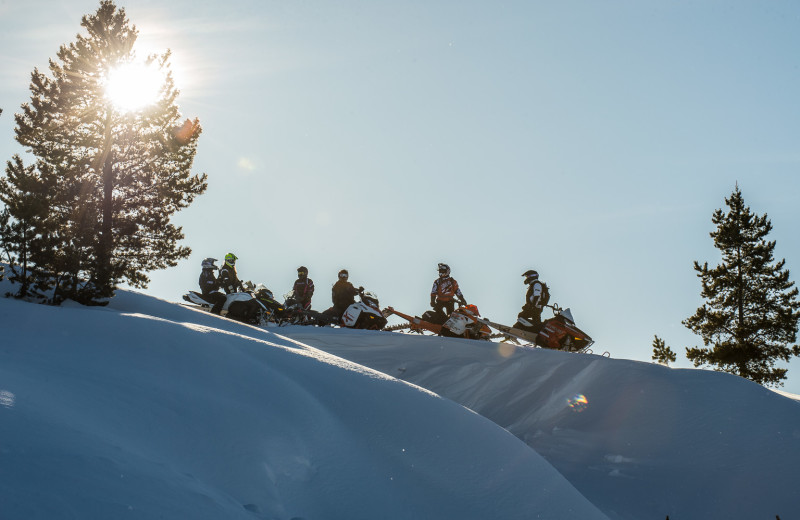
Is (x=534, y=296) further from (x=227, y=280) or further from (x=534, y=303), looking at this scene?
(x=227, y=280)

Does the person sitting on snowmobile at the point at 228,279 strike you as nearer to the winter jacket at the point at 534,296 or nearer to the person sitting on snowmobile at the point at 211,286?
the person sitting on snowmobile at the point at 211,286

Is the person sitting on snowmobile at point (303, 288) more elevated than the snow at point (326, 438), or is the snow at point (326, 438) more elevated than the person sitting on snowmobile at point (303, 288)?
the person sitting on snowmobile at point (303, 288)

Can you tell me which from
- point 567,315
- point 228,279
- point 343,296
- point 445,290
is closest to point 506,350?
point 567,315

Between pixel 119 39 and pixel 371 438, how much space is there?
74.6ft

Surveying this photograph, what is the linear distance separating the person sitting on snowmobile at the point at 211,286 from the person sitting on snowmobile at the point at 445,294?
17.1 feet

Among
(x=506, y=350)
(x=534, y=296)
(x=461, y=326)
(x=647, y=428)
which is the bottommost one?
(x=647, y=428)

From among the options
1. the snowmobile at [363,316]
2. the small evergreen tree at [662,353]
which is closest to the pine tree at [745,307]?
the small evergreen tree at [662,353]

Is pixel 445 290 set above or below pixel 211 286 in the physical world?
above

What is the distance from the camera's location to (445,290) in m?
16.4

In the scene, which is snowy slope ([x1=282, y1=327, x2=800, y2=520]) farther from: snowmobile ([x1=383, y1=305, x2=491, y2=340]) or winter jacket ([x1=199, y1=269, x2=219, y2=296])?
winter jacket ([x1=199, y1=269, x2=219, y2=296])

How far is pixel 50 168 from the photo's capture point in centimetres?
1998

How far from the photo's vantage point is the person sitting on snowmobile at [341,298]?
1636 centimetres

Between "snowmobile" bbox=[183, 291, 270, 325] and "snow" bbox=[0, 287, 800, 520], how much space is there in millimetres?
5524

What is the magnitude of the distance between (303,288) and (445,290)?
3.93 metres
